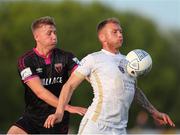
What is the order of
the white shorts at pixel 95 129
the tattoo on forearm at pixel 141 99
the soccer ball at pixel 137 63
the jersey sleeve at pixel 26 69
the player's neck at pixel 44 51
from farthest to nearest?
the player's neck at pixel 44 51
the jersey sleeve at pixel 26 69
the tattoo on forearm at pixel 141 99
the soccer ball at pixel 137 63
the white shorts at pixel 95 129

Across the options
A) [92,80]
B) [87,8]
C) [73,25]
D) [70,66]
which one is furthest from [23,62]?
[87,8]

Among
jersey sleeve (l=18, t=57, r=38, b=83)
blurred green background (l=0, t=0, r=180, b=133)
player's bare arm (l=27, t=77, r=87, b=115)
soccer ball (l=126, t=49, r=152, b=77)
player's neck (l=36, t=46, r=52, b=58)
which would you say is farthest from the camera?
blurred green background (l=0, t=0, r=180, b=133)

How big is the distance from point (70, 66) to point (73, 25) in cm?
5937

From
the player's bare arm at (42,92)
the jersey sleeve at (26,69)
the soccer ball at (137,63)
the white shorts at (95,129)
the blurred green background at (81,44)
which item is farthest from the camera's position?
the blurred green background at (81,44)

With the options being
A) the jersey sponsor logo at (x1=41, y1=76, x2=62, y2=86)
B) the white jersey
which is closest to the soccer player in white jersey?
the white jersey

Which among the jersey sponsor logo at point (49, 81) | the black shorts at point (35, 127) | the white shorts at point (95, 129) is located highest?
the jersey sponsor logo at point (49, 81)

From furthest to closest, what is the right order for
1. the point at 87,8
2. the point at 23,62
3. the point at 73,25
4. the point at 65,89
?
the point at 87,8, the point at 73,25, the point at 23,62, the point at 65,89

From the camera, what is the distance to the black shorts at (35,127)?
11377mm

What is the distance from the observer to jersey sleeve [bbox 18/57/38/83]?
11.2 m

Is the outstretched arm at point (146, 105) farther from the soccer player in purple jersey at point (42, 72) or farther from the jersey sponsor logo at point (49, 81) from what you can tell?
the jersey sponsor logo at point (49, 81)

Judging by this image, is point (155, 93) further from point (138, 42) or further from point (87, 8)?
point (87, 8)

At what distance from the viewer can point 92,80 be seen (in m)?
10.4

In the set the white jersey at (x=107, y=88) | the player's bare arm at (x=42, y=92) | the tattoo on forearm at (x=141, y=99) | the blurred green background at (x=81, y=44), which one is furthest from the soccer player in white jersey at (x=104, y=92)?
the blurred green background at (x=81, y=44)

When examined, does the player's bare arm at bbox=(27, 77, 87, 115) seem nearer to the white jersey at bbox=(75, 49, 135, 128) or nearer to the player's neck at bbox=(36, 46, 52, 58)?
the player's neck at bbox=(36, 46, 52, 58)
